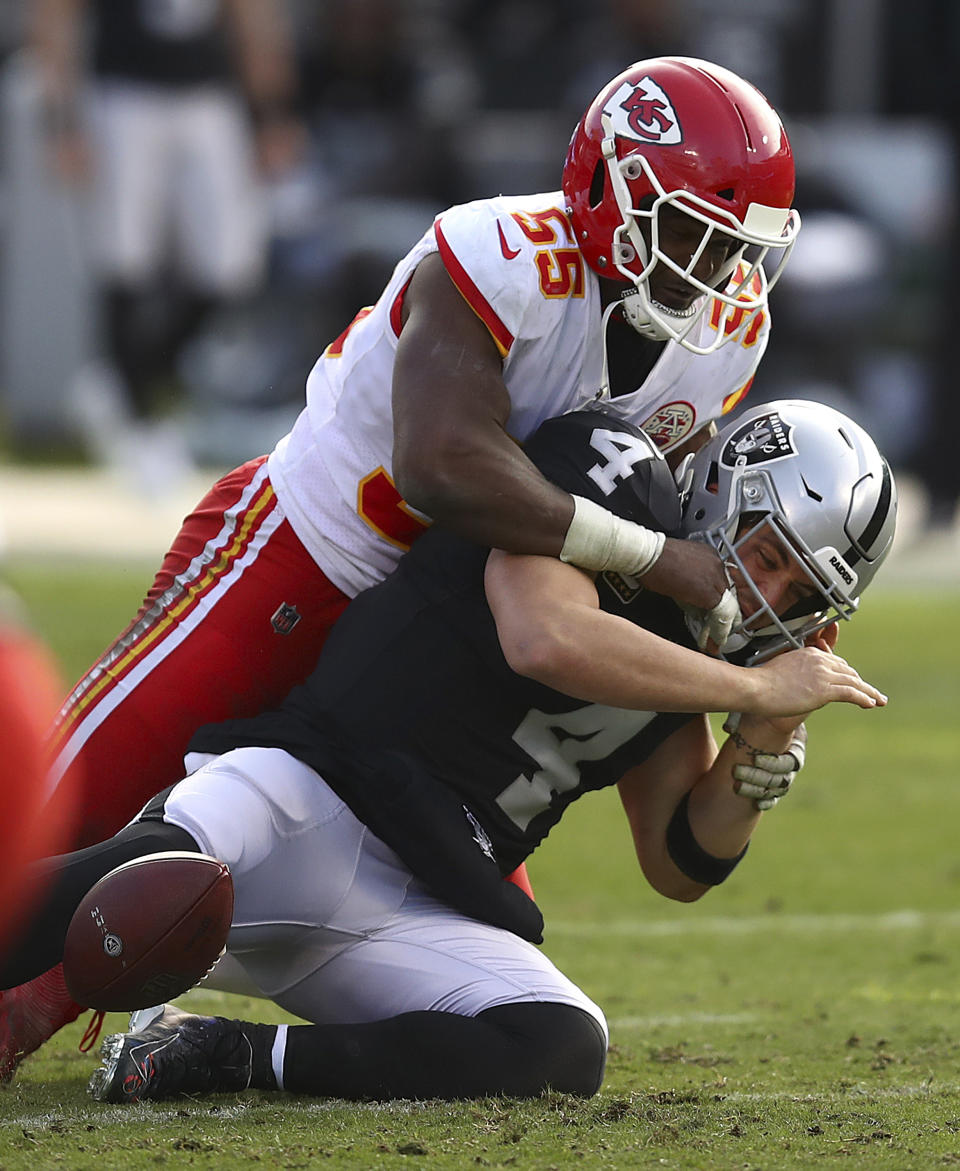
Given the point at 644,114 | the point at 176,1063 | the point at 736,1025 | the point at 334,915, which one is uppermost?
the point at 644,114

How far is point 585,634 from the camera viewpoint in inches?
120

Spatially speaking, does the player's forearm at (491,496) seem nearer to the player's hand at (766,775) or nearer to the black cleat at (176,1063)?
the player's hand at (766,775)

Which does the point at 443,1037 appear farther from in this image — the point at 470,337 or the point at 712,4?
the point at 712,4

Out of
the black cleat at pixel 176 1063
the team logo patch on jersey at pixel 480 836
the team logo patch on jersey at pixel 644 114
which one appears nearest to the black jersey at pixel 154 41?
the team logo patch on jersey at pixel 644 114

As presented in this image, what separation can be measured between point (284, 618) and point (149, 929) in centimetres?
85

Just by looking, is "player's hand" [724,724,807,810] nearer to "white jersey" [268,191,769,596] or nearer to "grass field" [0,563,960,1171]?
"grass field" [0,563,960,1171]

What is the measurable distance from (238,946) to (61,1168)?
59cm

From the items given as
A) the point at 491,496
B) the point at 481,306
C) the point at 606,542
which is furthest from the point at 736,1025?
the point at 481,306

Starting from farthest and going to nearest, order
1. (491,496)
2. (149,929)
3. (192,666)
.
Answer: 1. (192,666)
2. (491,496)
3. (149,929)

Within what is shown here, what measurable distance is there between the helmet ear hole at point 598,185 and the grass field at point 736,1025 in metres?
1.44

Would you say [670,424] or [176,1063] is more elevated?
[670,424]

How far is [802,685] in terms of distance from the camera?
10.4ft

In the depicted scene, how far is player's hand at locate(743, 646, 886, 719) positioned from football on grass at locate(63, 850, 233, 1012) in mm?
838

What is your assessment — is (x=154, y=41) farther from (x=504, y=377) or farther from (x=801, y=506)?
(x=801, y=506)
